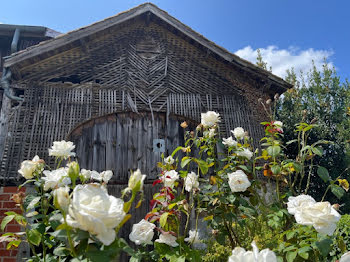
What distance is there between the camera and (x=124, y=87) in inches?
251

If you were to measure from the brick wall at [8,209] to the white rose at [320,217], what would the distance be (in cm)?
462

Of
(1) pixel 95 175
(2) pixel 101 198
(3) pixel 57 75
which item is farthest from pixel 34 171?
(3) pixel 57 75

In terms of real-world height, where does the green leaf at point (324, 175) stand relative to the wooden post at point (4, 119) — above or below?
below

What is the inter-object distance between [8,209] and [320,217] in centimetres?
518

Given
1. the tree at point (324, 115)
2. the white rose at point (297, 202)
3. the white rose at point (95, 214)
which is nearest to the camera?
the white rose at point (95, 214)

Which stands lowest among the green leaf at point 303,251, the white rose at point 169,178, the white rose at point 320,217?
the green leaf at point 303,251

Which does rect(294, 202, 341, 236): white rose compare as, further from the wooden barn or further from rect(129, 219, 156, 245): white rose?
the wooden barn

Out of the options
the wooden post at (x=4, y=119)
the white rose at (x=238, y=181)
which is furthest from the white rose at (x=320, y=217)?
the wooden post at (x=4, y=119)

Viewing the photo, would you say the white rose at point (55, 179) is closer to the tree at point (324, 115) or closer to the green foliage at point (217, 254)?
the green foliage at point (217, 254)

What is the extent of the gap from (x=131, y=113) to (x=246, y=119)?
255cm

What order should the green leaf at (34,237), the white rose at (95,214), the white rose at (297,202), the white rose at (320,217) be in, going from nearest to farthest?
the white rose at (95,214) → the white rose at (320,217) → the white rose at (297,202) → the green leaf at (34,237)

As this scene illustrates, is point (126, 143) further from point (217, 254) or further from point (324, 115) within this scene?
point (324, 115)

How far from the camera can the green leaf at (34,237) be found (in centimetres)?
185

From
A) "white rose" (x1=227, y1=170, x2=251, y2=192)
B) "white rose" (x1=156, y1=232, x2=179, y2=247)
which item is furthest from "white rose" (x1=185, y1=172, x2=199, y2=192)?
"white rose" (x1=156, y1=232, x2=179, y2=247)
